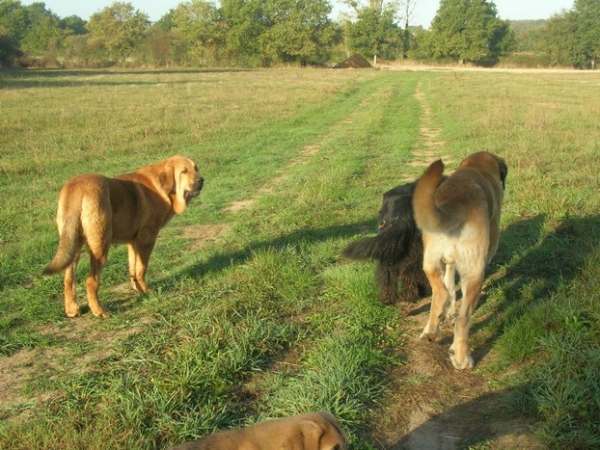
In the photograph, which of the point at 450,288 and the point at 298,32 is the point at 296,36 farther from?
the point at 450,288

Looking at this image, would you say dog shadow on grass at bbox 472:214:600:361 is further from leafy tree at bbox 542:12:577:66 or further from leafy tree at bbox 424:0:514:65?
leafy tree at bbox 542:12:577:66

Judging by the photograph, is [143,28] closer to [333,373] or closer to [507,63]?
[507,63]

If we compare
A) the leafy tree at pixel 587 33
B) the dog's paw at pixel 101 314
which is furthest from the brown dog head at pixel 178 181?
the leafy tree at pixel 587 33

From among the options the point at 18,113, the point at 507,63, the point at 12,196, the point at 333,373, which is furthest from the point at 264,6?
the point at 333,373

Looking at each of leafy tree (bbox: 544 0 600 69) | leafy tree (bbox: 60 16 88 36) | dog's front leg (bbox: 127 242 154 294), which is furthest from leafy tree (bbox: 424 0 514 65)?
leafy tree (bbox: 60 16 88 36)

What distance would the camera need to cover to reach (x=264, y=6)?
82.2 metres

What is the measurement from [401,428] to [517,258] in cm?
320

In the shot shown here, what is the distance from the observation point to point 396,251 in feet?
16.2

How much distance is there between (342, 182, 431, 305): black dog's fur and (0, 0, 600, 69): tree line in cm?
7122

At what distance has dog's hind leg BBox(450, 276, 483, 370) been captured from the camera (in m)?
4.03

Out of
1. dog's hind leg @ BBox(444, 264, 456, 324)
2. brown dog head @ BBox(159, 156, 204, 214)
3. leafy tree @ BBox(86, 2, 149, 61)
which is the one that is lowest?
dog's hind leg @ BBox(444, 264, 456, 324)

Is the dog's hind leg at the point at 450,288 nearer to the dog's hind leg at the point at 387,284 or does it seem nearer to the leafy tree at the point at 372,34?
the dog's hind leg at the point at 387,284

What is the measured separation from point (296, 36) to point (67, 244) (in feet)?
249

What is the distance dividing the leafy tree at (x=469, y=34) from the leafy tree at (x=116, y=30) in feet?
144
